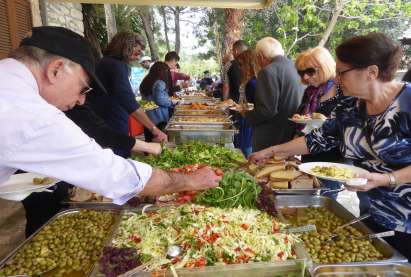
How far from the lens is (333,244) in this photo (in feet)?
5.58

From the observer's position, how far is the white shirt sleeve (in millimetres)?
1059

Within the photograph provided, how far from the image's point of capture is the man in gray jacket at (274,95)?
3566mm

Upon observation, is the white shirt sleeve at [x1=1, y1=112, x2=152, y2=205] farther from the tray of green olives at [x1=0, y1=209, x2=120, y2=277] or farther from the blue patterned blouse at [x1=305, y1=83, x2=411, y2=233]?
the blue patterned blouse at [x1=305, y1=83, x2=411, y2=233]

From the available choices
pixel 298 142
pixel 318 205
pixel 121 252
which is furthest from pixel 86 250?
pixel 298 142

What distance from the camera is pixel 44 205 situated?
244cm

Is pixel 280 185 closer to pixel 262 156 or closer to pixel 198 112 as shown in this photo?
pixel 262 156

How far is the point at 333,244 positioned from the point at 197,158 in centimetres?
152

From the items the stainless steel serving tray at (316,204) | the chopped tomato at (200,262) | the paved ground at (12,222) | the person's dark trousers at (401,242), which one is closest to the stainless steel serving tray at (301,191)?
the stainless steel serving tray at (316,204)

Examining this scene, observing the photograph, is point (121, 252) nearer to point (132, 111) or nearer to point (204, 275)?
point (204, 275)

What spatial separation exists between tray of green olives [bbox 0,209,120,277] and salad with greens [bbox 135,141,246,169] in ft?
2.87

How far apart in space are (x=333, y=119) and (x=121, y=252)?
1566mm

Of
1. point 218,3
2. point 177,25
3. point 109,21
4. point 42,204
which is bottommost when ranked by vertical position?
point 42,204

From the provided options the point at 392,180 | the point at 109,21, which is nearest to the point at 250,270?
the point at 392,180

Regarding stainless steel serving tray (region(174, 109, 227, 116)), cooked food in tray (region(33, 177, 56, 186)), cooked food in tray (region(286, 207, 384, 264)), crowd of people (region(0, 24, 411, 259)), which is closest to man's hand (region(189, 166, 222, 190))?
crowd of people (region(0, 24, 411, 259))
